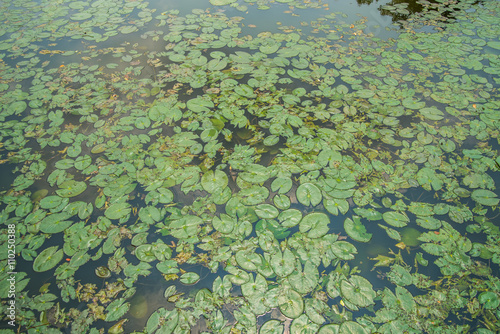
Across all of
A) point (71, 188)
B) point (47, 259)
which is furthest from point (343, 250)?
point (71, 188)

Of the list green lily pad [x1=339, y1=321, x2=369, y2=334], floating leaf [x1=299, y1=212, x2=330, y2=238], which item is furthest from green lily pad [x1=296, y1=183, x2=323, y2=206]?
green lily pad [x1=339, y1=321, x2=369, y2=334]

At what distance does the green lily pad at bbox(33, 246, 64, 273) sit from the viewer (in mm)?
2096

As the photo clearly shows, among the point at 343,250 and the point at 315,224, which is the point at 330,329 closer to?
the point at 343,250

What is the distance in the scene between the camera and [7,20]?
16.5 feet

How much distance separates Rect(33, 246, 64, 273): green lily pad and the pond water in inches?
0.5

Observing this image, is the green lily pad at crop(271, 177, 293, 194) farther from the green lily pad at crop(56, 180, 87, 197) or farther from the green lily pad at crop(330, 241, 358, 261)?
the green lily pad at crop(56, 180, 87, 197)

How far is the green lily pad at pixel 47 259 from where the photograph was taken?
6.88 ft

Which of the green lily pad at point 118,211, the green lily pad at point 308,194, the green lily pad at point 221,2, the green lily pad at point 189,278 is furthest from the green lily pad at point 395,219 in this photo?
the green lily pad at point 221,2

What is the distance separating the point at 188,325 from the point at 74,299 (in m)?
0.91

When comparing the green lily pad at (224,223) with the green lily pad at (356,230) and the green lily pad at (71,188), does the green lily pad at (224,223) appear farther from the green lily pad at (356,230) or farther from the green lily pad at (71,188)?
the green lily pad at (71,188)

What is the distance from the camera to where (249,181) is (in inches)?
102

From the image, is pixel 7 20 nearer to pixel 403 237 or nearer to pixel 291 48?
pixel 291 48

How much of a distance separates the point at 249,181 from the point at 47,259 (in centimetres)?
184

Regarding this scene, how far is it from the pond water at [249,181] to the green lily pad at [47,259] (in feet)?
0.05
